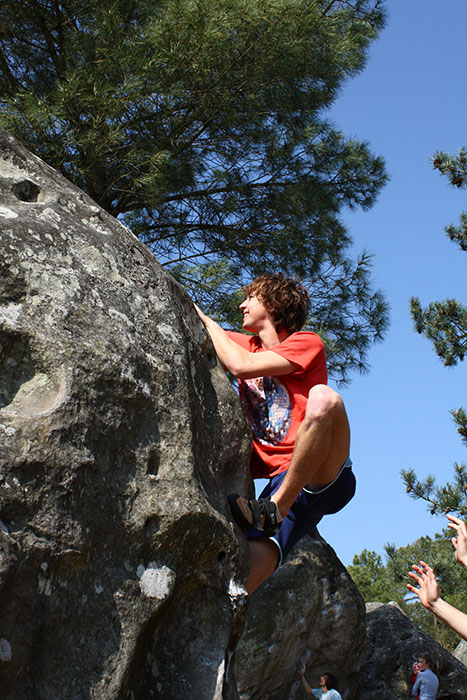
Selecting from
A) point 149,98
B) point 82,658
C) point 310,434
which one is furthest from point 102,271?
point 149,98

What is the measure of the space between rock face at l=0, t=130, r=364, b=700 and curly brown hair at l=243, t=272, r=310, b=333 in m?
0.55

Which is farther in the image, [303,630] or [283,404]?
[303,630]

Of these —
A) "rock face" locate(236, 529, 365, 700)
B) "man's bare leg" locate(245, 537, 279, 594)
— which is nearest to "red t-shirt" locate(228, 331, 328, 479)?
"man's bare leg" locate(245, 537, 279, 594)

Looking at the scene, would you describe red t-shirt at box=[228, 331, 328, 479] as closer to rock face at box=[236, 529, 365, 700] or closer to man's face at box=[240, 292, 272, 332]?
man's face at box=[240, 292, 272, 332]

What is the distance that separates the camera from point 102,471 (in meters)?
2.39

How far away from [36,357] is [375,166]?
6.67 metres

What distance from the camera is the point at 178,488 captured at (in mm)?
2549

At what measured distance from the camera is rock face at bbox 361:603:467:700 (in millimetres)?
6688

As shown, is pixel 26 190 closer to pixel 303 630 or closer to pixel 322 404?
pixel 322 404

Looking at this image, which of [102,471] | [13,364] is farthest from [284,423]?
[13,364]

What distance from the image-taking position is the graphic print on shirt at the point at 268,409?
331 centimetres

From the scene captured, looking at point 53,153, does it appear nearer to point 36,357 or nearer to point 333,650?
point 36,357

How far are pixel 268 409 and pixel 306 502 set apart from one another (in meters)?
0.46

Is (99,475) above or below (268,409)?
below
